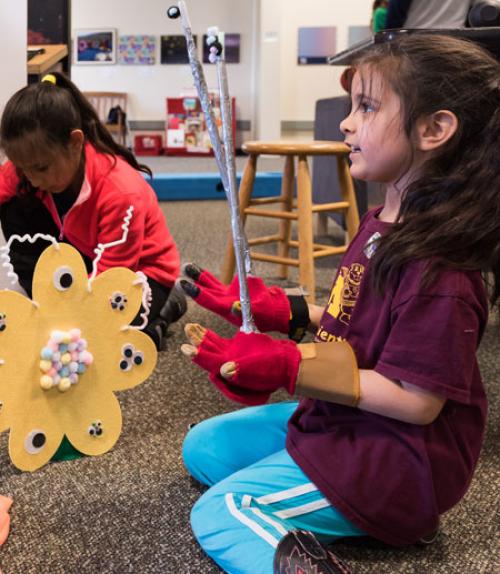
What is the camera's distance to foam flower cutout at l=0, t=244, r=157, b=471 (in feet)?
2.52

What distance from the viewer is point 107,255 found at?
1268 millimetres

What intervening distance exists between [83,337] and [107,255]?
485 mm

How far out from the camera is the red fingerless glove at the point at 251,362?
2.08 feet

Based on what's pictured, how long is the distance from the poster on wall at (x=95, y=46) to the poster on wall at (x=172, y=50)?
0.48 meters

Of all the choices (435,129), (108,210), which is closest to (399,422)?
(435,129)

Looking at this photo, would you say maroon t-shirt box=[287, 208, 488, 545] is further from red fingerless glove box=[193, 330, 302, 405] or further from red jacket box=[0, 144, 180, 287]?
red jacket box=[0, 144, 180, 287]

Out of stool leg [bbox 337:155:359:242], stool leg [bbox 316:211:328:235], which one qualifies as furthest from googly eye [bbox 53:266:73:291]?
stool leg [bbox 316:211:328:235]

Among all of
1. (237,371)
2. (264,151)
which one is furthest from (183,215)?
(237,371)

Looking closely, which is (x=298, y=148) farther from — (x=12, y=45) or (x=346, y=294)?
(x=346, y=294)

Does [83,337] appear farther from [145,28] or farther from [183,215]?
[145,28]

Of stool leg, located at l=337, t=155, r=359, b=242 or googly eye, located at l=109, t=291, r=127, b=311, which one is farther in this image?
stool leg, located at l=337, t=155, r=359, b=242

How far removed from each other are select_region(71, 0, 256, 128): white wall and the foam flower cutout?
A: 5788mm

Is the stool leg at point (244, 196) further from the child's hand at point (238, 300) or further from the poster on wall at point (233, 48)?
the poster on wall at point (233, 48)

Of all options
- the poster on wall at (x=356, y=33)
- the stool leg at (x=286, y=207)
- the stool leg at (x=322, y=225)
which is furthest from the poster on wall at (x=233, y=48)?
the stool leg at (x=286, y=207)
